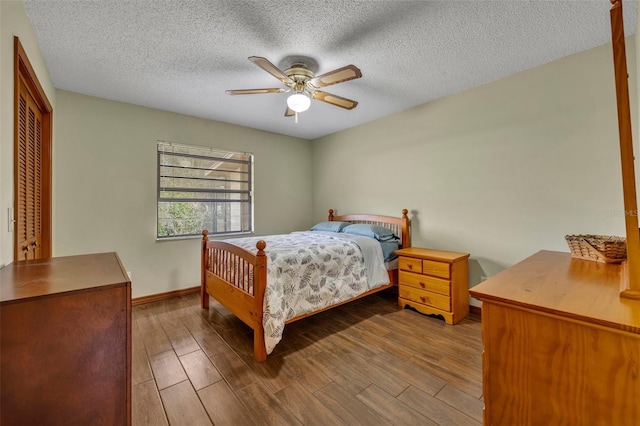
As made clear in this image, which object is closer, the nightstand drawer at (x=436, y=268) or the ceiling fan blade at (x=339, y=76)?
the ceiling fan blade at (x=339, y=76)

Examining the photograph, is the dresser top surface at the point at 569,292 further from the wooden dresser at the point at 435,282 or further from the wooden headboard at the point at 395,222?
the wooden headboard at the point at 395,222

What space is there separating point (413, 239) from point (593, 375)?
2716 mm

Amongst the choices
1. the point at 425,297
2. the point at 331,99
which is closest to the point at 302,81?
the point at 331,99

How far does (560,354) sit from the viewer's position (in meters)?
0.89

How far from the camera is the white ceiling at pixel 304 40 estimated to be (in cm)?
175

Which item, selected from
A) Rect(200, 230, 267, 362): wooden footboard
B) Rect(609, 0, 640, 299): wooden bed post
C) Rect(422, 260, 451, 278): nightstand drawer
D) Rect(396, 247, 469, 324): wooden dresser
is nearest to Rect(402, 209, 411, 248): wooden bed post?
Rect(396, 247, 469, 324): wooden dresser

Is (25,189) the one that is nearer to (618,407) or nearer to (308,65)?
(308,65)

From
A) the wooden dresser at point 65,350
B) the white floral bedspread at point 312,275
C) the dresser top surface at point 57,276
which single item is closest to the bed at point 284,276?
the white floral bedspread at point 312,275

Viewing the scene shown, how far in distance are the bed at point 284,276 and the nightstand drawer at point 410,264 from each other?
0.72 feet

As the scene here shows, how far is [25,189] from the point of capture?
6.37ft

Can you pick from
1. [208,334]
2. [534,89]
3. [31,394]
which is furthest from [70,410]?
[534,89]

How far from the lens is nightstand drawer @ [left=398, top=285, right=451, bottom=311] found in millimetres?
2729

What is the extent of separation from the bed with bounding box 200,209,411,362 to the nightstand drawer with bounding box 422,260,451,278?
0.50 meters

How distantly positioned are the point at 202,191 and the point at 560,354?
12.8 ft
